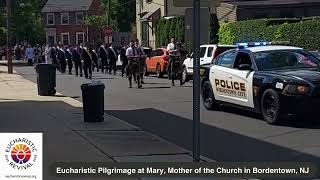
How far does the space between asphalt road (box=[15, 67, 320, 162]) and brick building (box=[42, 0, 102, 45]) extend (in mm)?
79155

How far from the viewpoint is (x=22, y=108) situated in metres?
15.1

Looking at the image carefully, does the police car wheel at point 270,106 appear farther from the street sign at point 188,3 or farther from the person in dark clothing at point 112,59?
the person in dark clothing at point 112,59

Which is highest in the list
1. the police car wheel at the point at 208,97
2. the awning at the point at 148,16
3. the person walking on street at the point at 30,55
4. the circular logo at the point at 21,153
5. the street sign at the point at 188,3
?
the awning at the point at 148,16

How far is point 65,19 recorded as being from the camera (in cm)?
9656

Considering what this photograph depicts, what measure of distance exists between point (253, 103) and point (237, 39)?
1976cm

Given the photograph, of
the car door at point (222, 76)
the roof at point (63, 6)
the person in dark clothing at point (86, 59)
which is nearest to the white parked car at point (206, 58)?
the person in dark clothing at point (86, 59)

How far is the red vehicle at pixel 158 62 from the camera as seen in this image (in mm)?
28489

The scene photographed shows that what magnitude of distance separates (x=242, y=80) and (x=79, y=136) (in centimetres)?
394

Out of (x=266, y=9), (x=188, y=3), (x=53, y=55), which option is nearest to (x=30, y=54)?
(x=53, y=55)

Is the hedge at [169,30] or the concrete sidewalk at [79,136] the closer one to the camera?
the concrete sidewalk at [79,136]

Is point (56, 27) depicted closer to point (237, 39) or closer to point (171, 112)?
point (237, 39)

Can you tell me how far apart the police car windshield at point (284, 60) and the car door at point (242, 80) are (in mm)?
209

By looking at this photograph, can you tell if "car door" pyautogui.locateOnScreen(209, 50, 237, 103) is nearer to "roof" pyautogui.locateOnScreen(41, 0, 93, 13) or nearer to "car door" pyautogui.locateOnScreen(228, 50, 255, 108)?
"car door" pyautogui.locateOnScreen(228, 50, 255, 108)

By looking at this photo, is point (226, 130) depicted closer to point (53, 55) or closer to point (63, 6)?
point (53, 55)
